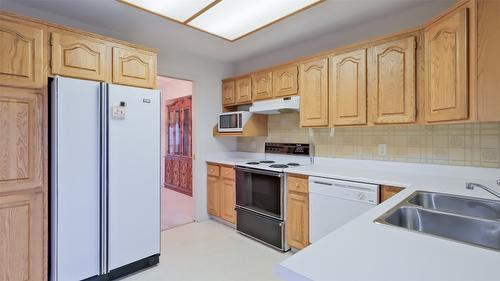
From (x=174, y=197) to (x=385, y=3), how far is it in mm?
4800

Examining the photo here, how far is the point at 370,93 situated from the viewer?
2385 millimetres

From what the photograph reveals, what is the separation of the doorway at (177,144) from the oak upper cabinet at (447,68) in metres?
3.81

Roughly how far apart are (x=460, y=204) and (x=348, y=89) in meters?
1.36

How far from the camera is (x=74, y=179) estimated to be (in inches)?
77.0

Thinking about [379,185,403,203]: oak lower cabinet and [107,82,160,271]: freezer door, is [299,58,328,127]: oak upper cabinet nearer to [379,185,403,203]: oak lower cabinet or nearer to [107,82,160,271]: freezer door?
[379,185,403,203]: oak lower cabinet

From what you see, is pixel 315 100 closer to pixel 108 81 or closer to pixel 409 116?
pixel 409 116

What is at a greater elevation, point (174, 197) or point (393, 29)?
point (393, 29)

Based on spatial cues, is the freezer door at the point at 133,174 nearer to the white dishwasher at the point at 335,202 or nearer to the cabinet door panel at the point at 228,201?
the cabinet door panel at the point at 228,201

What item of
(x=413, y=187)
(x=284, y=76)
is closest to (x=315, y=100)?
(x=284, y=76)

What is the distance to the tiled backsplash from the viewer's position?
6.70 feet

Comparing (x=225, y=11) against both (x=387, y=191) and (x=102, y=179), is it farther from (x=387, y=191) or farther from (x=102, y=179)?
(x=387, y=191)

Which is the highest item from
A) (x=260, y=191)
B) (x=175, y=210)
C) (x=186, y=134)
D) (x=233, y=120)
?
(x=233, y=120)

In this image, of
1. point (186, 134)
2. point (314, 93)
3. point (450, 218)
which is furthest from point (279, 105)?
point (186, 134)

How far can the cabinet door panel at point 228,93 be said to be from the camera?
3781mm
